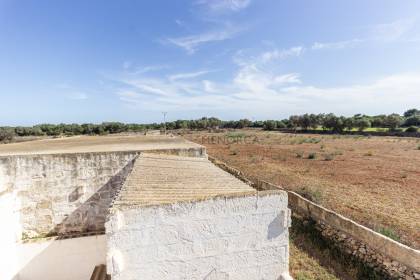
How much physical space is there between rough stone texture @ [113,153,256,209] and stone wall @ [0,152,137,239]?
1.29 metres

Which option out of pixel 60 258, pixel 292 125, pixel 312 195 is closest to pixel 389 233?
pixel 312 195

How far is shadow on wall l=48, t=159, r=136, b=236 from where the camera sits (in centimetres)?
661

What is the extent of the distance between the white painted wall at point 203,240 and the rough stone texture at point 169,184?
195 mm

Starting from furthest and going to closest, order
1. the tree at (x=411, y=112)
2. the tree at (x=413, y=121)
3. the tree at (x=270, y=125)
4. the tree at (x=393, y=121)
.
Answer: the tree at (x=411, y=112)
the tree at (x=270, y=125)
the tree at (x=413, y=121)
the tree at (x=393, y=121)

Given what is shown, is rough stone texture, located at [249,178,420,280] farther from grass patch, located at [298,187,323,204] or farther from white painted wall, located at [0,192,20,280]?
white painted wall, located at [0,192,20,280]

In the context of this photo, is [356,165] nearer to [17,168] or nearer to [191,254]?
[191,254]

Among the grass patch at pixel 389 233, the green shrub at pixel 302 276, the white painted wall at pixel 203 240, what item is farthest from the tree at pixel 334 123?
the white painted wall at pixel 203 240

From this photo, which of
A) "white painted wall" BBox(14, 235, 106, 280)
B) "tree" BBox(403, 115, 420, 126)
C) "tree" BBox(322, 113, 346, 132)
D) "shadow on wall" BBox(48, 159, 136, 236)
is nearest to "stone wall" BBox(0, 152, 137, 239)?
"shadow on wall" BBox(48, 159, 136, 236)

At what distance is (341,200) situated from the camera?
35.4 feet

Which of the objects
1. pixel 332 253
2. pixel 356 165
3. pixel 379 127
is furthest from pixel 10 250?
pixel 379 127

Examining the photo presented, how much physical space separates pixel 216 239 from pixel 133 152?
14.5 ft

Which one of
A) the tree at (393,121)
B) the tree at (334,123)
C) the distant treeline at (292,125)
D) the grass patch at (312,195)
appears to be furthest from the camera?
the tree at (334,123)

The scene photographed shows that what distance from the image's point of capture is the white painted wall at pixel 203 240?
3041mm

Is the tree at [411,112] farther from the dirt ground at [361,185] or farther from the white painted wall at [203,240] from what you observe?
the white painted wall at [203,240]
